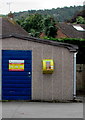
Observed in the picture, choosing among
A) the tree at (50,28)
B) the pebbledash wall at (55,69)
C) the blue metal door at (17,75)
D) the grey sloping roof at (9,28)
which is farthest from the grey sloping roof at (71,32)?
the blue metal door at (17,75)

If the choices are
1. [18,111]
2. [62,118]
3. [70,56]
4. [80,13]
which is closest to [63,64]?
[70,56]

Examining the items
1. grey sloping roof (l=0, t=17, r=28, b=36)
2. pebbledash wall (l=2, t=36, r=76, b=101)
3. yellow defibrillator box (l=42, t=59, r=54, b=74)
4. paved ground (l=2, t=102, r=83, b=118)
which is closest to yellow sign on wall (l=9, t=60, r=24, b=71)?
pebbledash wall (l=2, t=36, r=76, b=101)

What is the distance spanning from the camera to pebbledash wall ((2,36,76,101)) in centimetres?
1614

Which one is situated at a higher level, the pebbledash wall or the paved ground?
the pebbledash wall

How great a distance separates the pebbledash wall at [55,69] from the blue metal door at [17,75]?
0.21m

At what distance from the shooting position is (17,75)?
16141mm

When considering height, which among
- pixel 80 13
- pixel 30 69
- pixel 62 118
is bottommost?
pixel 62 118

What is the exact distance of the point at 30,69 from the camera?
16156 mm

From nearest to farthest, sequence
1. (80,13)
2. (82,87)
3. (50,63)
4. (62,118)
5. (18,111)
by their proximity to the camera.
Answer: (62,118) < (18,111) < (50,63) < (82,87) < (80,13)

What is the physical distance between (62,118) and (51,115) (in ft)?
2.28

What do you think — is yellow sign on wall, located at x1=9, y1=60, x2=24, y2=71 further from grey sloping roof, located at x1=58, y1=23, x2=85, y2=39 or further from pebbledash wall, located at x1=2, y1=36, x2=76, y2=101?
grey sloping roof, located at x1=58, y1=23, x2=85, y2=39

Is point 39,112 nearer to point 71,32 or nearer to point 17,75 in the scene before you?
point 17,75

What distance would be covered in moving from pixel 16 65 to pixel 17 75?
1.40ft

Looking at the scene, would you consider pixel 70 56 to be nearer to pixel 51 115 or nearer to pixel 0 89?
pixel 0 89
